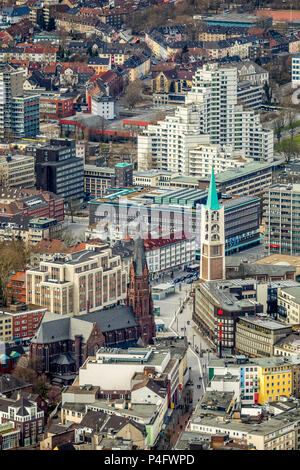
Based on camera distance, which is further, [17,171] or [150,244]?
[17,171]

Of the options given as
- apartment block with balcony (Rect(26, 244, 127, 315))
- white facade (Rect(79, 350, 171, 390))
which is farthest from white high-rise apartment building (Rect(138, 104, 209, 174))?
white facade (Rect(79, 350, 171, 390))

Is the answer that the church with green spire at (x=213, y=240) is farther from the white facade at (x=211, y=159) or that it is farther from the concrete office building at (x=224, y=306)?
the white facade at (x=211, y=159)

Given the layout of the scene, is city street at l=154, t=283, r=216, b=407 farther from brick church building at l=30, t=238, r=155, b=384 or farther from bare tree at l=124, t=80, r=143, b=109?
bare tree at l=124, t=80, r=143, b=109

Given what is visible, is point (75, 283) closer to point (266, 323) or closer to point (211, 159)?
point (266, 323)

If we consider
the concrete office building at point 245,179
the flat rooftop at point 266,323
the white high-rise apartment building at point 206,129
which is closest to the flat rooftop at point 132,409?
the flat rooftop at point 266,323

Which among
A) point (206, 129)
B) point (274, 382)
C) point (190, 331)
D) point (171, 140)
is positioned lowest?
point (190, 331)

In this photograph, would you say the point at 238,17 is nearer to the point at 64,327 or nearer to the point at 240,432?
the point at 64,327

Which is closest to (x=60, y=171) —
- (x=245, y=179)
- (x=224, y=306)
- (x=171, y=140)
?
(x=171, y=140)
